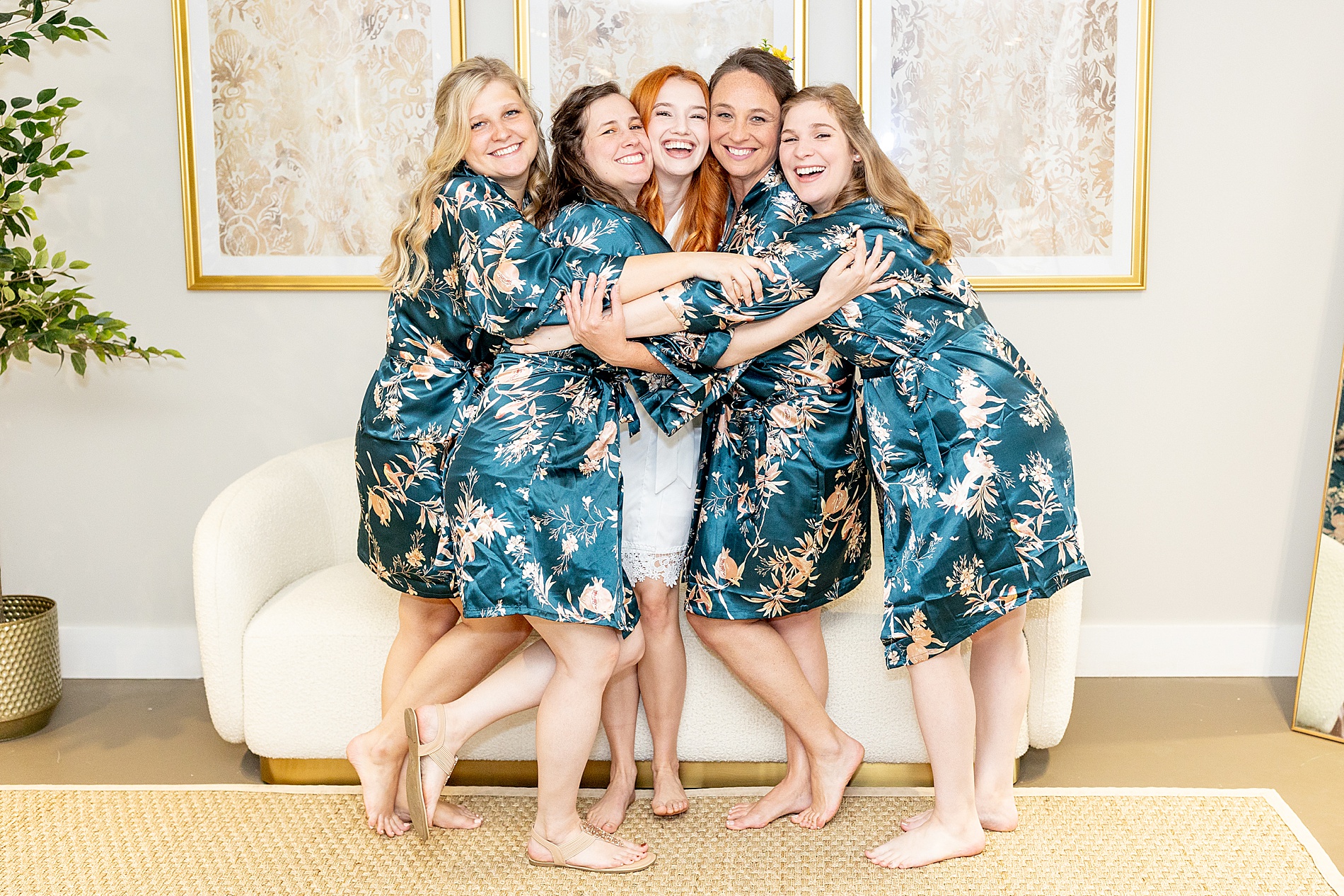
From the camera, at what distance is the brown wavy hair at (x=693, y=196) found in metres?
2.24

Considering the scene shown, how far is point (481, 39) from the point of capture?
2.96 m

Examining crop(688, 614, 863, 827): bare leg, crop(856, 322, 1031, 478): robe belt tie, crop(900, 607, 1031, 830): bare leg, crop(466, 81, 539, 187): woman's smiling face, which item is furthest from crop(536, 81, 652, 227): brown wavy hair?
crop(900, 607, 1031, 830): bare leg

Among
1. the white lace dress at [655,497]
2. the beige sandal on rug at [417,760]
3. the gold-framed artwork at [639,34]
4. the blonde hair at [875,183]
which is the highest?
the gold-framed artwork at [639,34]

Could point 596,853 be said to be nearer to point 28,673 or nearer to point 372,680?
point 372,680

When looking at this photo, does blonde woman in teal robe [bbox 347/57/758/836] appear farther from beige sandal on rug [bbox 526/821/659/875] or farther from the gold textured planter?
the gold textured planter

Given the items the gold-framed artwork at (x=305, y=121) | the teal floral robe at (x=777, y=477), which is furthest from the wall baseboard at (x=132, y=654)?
the teal floral robe at (x=777, y=477)

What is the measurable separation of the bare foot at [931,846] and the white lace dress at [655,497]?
0.68 meters

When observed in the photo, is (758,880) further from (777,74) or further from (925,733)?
(777,74)

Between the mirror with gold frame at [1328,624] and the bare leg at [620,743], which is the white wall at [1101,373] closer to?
the mirror with gold frame at [1328,624]

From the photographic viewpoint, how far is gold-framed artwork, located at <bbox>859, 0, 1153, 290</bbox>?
9.43ft

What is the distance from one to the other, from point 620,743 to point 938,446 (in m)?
0.93

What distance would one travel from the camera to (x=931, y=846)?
2.06 metres

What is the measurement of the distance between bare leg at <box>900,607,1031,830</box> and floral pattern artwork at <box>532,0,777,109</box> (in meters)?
1.70

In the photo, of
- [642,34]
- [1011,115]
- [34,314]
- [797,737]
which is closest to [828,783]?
[797,737]
